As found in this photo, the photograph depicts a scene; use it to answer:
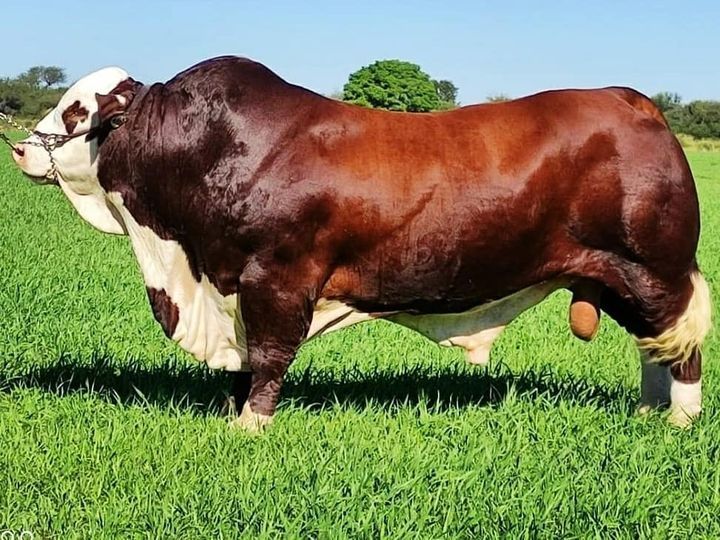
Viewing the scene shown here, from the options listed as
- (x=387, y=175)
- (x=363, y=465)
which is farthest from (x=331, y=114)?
(x=363, y=465)

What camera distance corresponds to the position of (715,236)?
1565 centimetres

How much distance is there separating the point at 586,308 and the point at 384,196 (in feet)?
3.76

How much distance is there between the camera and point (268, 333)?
4.33 m

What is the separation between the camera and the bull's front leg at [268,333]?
4.27m

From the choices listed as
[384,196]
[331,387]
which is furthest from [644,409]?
[384,196]

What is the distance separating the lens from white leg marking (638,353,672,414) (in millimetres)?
4914

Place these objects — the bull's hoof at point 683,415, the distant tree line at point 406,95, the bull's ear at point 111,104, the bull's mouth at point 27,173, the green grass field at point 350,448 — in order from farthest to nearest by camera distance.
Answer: the distant tree line at point 406,95
the bull's hoof at point 683,415
the bull's mouth at point 27,173
the bull's ear at point 111,104
the green grass field at point 350,448

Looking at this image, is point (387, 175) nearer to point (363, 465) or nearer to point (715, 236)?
point (363, 465)

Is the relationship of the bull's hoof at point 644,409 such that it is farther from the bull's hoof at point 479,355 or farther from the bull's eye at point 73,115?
the bull's eye at point 73,115

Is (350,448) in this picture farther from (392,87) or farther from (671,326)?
(392,87)

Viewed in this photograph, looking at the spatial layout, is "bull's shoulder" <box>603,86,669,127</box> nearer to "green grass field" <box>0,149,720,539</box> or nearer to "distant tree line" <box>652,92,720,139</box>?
"green grass field" <box>0,149,720,539</box>

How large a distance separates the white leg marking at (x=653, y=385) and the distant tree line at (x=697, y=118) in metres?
55.1

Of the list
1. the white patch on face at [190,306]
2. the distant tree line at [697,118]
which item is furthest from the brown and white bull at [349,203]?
the distant tree line at [697,118]

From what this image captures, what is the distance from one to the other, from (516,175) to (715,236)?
12.2 m
